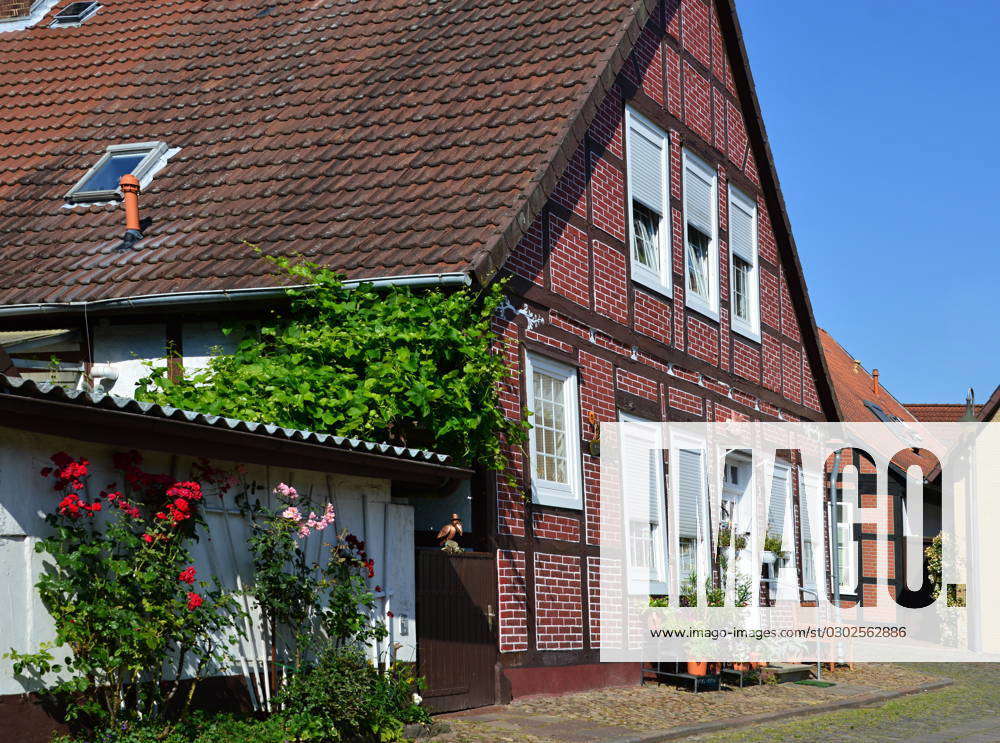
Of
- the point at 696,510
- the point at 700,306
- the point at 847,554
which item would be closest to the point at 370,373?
the point at 696,510

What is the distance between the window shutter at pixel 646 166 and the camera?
1539 centimetres

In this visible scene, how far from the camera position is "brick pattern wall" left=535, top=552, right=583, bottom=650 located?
491 inches

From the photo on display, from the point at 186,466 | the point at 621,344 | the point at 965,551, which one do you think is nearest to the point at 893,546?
the point at 965,551

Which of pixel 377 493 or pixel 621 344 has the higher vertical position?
pixel 621 344

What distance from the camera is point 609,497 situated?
14000mm

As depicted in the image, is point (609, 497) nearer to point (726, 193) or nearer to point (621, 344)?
point (621, 344)

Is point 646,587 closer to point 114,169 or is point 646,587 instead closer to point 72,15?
point 114,169

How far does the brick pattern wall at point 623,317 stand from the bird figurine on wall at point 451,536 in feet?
2.57

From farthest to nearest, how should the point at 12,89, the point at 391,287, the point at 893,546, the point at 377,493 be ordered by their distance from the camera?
1. the point at 893,546
2. the point at 12,89
3. the point at 391,287
4. the point at 377,493

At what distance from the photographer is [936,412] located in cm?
4384

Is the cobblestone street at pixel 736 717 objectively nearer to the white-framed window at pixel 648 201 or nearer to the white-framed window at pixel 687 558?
the white-framed window at pixel 687 558

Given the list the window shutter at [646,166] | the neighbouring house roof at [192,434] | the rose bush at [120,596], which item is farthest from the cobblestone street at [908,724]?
the window shutter at [646,166]

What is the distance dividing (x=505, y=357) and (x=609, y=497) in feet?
8.21

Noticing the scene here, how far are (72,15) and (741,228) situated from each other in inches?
360
